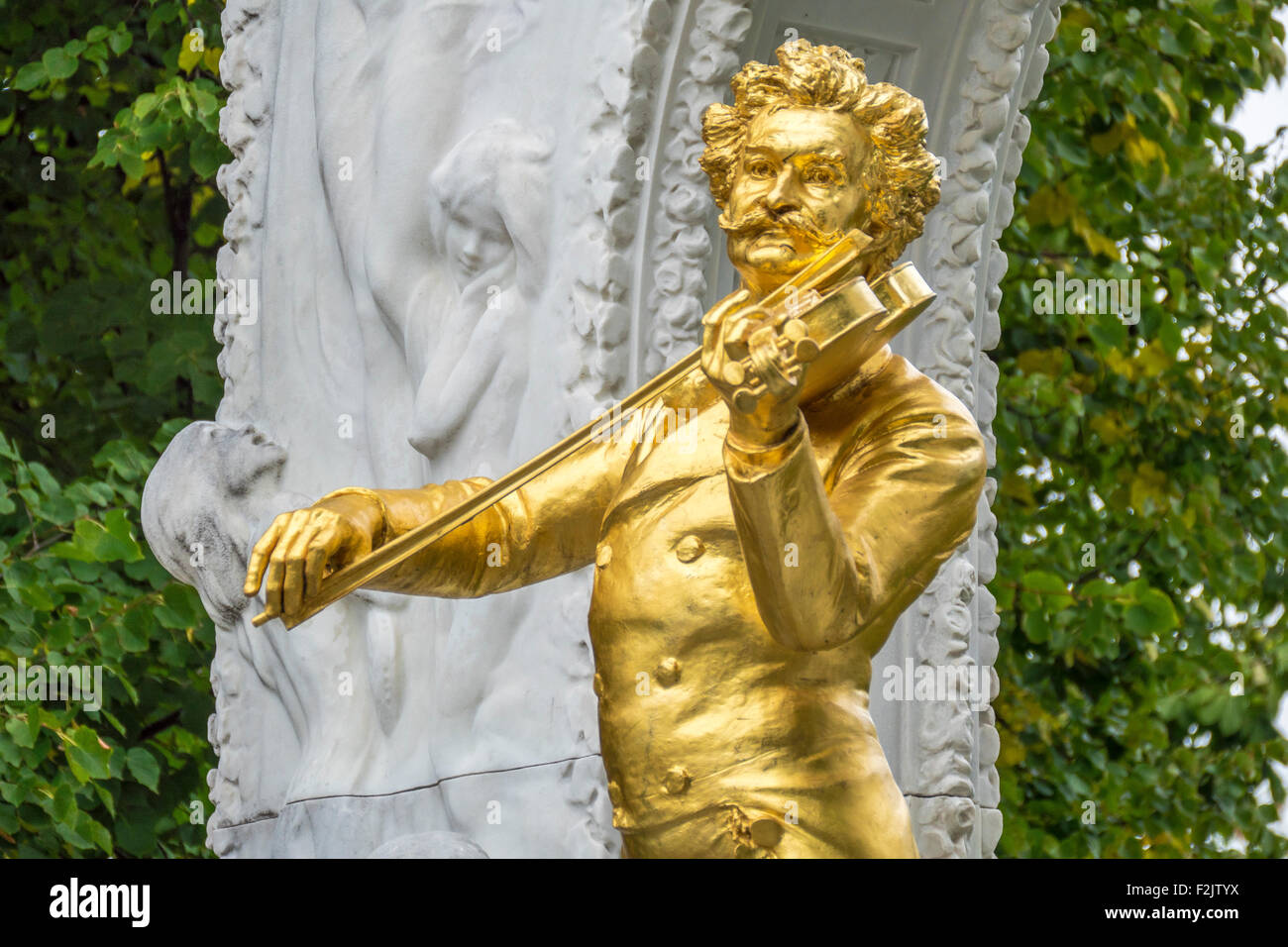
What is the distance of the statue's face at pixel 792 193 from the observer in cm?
303

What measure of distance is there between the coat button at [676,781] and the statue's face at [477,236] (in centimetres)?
197

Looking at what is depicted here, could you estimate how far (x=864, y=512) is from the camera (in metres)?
2.94

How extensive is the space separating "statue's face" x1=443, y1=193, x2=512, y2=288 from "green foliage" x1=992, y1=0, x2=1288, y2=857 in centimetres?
289

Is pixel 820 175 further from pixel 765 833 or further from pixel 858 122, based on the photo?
pixel 765 833

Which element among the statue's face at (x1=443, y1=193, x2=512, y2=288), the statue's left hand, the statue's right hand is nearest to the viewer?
the statue's left hand

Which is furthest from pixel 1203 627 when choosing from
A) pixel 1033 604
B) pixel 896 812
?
pixel 896 812

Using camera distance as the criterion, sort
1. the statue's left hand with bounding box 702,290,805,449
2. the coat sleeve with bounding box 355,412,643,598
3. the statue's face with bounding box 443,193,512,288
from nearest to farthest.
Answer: the statue's left hand with bounding box 702,290,805,449 < the coat sleeve with bounding box 355,412,643,598 < the statue's face with bounding box 443,193,512,288

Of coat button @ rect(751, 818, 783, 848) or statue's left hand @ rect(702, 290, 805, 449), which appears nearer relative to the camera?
statue's left hand @ rect(702, 290, 805, 449)

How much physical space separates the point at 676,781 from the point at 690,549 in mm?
281

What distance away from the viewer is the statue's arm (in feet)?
8.93

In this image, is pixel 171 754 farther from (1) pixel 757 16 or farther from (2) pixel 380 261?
(1) pixel 757 16

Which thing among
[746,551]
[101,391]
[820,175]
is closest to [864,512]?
[746,551]

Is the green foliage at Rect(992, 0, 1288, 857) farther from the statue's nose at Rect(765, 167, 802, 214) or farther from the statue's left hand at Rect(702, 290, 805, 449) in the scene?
the statue's left hand at Rect(702, 290, 805, 449)

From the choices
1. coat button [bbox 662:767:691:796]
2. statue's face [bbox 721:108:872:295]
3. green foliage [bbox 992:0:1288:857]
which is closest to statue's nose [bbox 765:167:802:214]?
statue's face [bbox 721:108:872:295]
